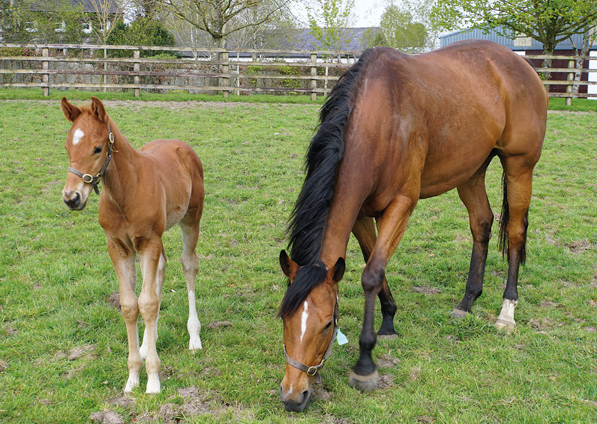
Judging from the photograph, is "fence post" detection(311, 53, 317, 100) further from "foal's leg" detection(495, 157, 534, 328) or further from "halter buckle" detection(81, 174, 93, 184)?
"halter buckle" detection(81, 174, 93, 184)

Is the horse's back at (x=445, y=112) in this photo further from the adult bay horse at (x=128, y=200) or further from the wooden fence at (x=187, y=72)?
the wooden fence at (x=187, y=72)

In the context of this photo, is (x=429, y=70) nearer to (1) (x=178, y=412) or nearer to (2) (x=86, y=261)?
(1) (x=178, y=412)

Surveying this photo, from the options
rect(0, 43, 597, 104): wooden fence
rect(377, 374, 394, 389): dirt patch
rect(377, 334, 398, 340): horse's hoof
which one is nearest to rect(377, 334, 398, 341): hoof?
rect(377, 334, 398, 340): horse's hoof

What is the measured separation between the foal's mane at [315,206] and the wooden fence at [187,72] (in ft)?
41.6

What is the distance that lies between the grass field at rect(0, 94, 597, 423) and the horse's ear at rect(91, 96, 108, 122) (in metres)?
1.90

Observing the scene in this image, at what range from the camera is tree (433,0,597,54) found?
63.9 ft

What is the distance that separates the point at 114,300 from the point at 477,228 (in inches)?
154

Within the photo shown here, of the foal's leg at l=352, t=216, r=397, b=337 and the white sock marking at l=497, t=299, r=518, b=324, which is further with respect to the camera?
the white sock marking at l=497, t=299, r=518, b=324

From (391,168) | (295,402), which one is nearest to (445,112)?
(391,168)

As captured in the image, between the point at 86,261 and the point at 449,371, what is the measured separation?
4240 millimetres

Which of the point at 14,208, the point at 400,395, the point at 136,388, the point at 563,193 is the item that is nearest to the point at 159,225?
the point at 136,388

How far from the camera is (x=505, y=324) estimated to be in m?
4.31

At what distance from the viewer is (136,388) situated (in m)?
3.28

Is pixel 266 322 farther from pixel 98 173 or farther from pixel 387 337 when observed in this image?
pixel 98 173
